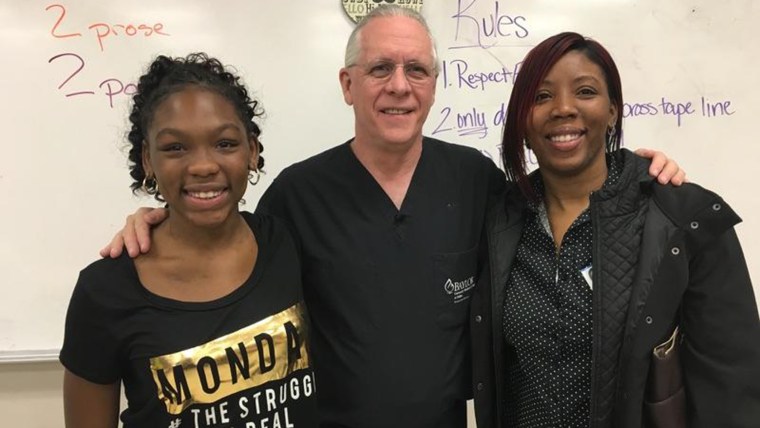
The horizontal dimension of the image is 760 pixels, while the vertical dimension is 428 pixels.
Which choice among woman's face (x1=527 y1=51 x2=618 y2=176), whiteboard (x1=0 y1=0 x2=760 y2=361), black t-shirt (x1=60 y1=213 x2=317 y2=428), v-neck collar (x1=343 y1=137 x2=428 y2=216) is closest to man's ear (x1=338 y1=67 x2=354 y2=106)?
v-neck collar (x1=343 y1=137 x2=428 y2=216)

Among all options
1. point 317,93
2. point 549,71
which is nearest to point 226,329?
point 549,71

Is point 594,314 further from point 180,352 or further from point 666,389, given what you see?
point 180,352

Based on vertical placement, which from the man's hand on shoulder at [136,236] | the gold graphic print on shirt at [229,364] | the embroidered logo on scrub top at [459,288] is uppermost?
the man's hand on shoulder at [136,236]

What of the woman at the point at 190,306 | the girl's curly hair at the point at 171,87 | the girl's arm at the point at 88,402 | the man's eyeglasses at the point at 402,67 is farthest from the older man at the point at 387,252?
the girl's arm at the point at 88,402

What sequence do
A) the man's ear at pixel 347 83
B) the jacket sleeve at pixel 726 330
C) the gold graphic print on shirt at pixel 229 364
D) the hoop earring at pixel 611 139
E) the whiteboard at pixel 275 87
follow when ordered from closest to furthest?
the gold graphic print on shirt at pixel 229 364 → the jacket sleeve at pixel 726 330 → the hoop earring at pixel 611 139 → the man's ear at pixel 347 83 → the whiteboard at pixel 275 87

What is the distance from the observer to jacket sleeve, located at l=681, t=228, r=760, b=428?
0.97m

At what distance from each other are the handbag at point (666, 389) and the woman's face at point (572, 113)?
379 mm

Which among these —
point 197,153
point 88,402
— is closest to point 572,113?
point 197,153

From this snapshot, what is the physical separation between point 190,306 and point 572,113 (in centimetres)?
78

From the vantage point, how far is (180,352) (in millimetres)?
861

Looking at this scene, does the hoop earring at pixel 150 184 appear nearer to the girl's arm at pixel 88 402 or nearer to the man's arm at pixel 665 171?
the girl's arm at pixel 88 402

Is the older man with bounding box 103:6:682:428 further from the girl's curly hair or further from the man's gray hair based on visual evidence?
the girl's curly hair

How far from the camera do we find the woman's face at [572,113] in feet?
3.39

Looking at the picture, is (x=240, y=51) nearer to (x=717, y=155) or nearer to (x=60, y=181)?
(x=60, y=181)
